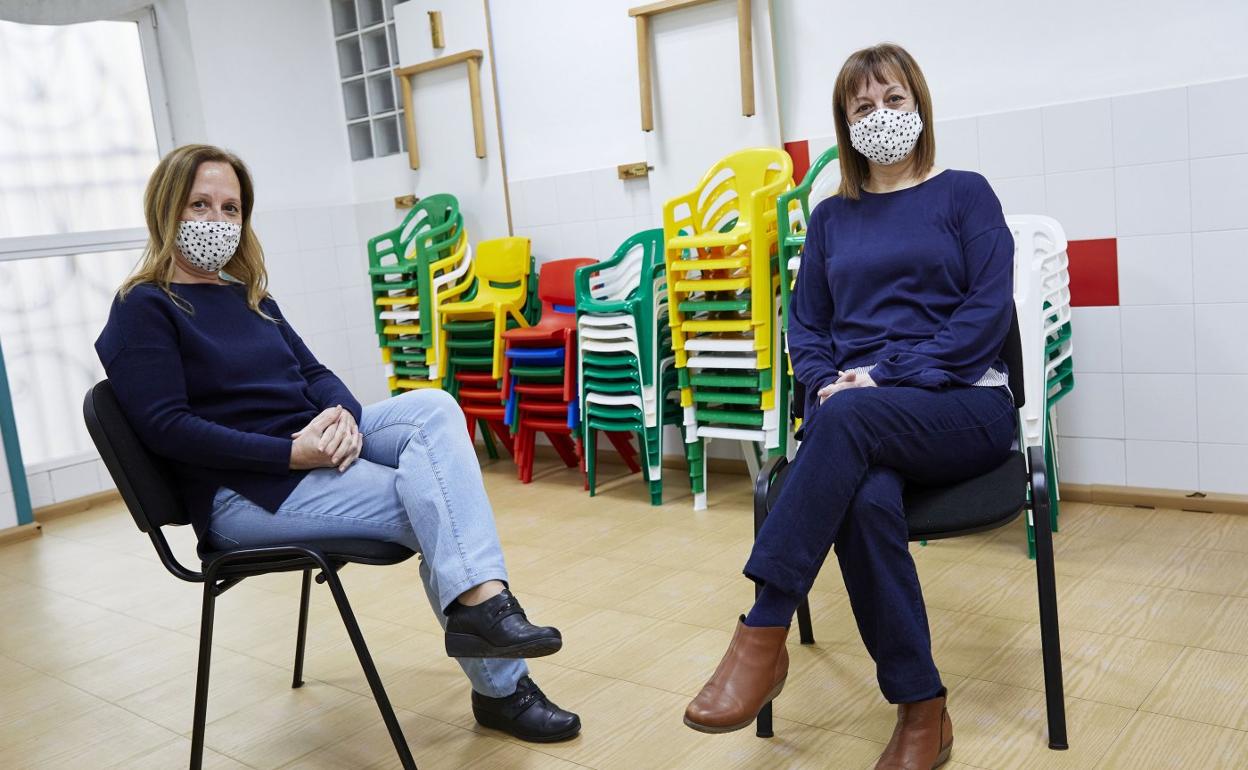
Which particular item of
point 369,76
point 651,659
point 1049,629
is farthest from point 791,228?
point 369,76

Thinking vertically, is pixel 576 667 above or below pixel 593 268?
below

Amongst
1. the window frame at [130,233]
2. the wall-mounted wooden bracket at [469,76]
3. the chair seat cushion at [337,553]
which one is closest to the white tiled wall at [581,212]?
the wall-mounted wooden bracket at [469,76]

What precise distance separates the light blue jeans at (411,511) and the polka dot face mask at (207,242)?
485 millimetres

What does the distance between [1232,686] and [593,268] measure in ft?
8.40

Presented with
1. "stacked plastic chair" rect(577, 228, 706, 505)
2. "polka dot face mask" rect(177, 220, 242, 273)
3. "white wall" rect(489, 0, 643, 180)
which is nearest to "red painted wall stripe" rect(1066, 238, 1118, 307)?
"stacked plastic chair" rect(577, 228, 706, 505)

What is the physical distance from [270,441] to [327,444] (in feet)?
0.34

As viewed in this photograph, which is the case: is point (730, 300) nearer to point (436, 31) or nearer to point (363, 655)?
point (363, 655)

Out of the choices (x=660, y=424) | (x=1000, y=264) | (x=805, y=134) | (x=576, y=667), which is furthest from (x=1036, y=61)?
(x=576, y=667)

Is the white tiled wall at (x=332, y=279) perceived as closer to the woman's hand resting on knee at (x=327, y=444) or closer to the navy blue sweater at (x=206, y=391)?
the navy blue sweater at (x=206, y=391)

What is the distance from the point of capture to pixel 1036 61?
130 inches

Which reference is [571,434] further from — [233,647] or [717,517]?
[233,647]

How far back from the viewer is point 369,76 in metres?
5.39

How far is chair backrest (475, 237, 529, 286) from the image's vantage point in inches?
179

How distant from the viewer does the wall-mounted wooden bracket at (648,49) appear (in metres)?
3.78
